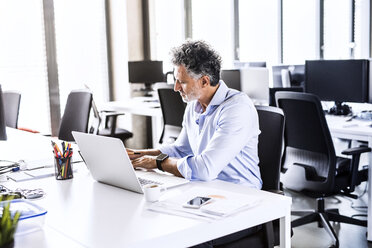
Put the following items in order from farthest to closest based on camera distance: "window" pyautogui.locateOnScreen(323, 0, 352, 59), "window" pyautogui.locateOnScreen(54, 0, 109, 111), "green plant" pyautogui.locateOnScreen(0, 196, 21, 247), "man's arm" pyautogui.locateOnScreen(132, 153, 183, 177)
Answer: "window" pyautogui.locateOnScreen(323, 0, 352, 59) < "window" pyautogui.locateOnScreen(54, 0, 109, 111) < "man's arm" pyautogui.locateOnScreen(132, 153, 183, 177) < "green plant" pyautogui.locateOnScreen(0, 196, 21, 247)

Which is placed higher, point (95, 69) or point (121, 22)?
point (121, 22)

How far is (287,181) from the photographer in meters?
3.24

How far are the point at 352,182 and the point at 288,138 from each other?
1.65 ft

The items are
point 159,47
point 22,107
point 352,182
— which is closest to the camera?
point 352,182

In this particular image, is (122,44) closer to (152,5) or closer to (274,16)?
(152,5)

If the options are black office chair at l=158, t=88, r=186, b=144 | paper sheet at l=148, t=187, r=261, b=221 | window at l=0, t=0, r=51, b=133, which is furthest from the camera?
window at l=0, t=0, r=51, b=133

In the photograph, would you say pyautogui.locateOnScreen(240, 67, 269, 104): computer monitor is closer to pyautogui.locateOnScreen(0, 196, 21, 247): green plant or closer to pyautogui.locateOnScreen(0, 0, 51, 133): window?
pyautogui.locateOnScreen(0, 0, 51, 133): window

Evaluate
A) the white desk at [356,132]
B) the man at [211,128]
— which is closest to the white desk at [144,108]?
the white desk at [356,132]

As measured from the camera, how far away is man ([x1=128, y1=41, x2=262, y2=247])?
1947mm

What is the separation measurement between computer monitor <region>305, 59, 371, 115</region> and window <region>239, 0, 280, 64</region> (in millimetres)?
3164

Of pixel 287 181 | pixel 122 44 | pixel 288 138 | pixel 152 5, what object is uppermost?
pixel 152 5

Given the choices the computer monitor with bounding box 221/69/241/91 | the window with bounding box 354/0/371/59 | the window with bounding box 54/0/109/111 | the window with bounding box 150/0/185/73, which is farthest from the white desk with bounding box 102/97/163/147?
the window with bounding box 354/0/371/59

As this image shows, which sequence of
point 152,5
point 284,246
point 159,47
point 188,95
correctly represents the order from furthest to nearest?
point 159,47, point 152,5, point 188,95, point 284,246

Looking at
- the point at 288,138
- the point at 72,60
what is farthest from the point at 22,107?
the point at 288,138
